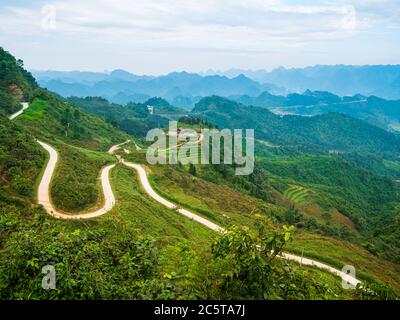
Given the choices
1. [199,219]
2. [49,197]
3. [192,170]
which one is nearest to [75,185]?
[49,197]

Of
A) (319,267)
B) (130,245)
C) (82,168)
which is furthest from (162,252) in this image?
(82,168)

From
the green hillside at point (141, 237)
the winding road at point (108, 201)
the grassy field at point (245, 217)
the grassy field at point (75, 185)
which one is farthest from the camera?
the grassy field at point (245, 217)

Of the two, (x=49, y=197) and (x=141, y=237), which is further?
(x=49, y=197)

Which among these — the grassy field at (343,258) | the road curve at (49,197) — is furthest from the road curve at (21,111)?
the grassy field at (343,258)

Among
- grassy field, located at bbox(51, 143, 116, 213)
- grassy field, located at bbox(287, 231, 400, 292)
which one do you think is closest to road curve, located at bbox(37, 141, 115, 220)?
grassy field, located at bbox(51, 143, 116, 213)

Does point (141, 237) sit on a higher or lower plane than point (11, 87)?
lower

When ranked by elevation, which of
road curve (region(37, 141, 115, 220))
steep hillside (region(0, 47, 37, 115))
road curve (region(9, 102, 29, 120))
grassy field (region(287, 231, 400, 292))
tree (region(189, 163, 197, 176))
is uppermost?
steep hillside (region(0, 47, 37, 115))

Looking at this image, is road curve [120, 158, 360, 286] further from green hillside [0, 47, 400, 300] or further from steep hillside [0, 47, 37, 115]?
steep hillside [0, 47, 37, 115]

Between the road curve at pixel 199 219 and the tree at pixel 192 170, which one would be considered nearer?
Answer: the road curve at pixel 199 219

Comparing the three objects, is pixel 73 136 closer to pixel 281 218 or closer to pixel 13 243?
pixel 281 218

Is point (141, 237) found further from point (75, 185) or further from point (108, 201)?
point (75, 185)

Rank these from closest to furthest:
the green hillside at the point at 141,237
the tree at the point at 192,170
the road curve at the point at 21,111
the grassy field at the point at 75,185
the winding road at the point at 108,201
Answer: the green hillside at the point at 141,237, the winding road at the point at 108,201, the grassy field at the point at 75,185, the tree at the point at 192,170, the road curve at the point at 21,111

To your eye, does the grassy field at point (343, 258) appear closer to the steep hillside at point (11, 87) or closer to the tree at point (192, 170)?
the tree at point (192, 170)
